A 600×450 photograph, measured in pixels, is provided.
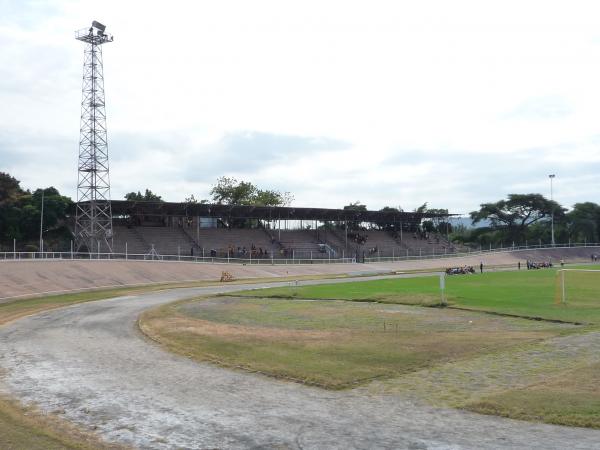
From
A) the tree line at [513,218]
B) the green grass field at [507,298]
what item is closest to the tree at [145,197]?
the tree line at [513,218]

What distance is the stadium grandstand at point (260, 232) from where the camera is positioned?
235 ft

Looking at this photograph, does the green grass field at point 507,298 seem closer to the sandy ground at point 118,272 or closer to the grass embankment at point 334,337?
the grass embankment at point 334,337

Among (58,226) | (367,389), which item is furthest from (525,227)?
(367,389)

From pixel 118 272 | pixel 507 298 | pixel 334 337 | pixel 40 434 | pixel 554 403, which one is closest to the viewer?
pixel 40 434

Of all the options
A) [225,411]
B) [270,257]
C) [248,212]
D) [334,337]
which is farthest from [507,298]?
[248,212]

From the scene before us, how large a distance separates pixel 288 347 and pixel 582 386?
7.93 metres

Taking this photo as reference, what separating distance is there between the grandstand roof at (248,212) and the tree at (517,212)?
25185 millimetres

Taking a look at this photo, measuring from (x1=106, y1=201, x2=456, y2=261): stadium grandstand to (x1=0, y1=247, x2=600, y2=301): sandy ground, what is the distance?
5.60 m

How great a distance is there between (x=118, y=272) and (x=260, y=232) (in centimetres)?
3839

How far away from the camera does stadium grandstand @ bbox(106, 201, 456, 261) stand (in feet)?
235

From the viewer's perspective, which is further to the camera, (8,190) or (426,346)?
(8,190)

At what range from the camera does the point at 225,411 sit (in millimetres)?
10562

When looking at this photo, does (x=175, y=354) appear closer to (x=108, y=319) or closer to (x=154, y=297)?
(x=108, y=319)

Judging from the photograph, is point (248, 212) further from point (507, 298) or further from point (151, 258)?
point (507, 298)
